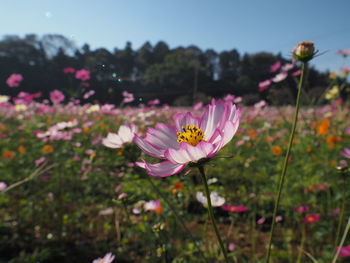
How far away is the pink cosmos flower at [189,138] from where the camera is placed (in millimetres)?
361

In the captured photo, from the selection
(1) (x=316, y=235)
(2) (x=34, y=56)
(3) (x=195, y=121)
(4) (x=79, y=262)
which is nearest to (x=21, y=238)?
(4) (x=79, y=262)

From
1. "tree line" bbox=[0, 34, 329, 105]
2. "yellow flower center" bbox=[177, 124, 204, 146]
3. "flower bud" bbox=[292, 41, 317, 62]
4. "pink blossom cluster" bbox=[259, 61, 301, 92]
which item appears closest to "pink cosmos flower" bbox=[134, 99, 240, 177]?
"yellow flower center" bbox=[177, 124, 204, 146]

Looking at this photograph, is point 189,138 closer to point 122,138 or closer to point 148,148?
point 148,148

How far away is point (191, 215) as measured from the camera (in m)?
1.56

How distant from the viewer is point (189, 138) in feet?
1.55

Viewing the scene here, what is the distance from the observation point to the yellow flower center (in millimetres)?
469

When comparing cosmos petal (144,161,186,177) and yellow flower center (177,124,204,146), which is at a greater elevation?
yellow flower center (177,124,204,146)

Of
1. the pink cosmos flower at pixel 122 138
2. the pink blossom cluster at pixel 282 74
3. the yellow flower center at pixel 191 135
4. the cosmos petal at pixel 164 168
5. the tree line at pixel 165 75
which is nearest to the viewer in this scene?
the cosmos petal at pixel 164 168

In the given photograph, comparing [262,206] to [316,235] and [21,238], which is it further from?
[21,238]

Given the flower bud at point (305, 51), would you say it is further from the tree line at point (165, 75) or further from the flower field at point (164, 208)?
the tree line at point (165, 75)

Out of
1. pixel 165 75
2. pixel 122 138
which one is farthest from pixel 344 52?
pixel 165 75

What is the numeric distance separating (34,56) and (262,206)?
1589 centimetres

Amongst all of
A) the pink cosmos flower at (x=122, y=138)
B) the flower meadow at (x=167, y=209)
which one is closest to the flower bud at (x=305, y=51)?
the flower meadow at (x=167, y=209)

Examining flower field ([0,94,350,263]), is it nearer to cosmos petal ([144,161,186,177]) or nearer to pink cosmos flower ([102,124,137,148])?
pink cosmos flower ([102,124,137,148])
